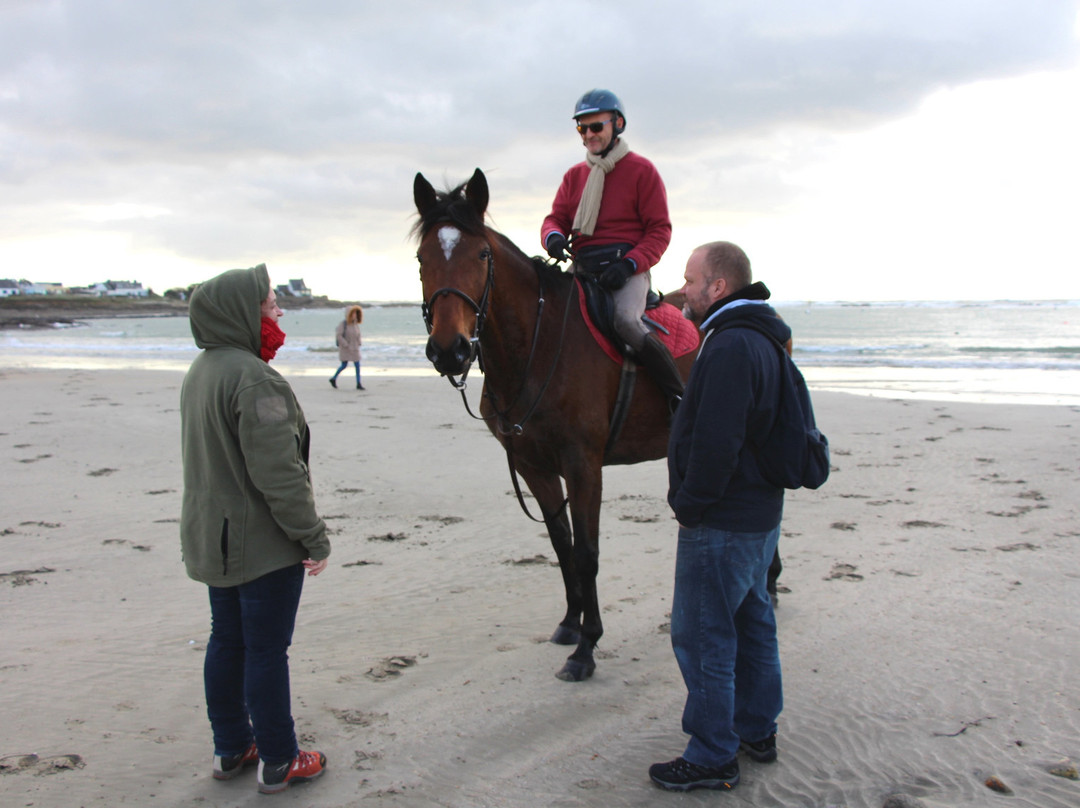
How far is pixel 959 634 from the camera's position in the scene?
398 cm

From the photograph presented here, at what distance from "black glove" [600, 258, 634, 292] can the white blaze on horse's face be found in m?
0.95

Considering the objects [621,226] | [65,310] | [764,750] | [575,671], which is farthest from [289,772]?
[65,310]

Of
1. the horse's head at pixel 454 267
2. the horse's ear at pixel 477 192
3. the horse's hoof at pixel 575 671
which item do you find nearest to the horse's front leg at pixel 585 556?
the horse's hoof at pixel 575 671

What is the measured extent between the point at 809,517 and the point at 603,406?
3.43 m

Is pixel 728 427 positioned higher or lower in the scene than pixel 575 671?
higher

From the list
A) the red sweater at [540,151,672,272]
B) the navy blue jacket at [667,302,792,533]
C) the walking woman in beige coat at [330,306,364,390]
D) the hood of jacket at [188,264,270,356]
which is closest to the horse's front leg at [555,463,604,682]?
the navy blue jacket at [667,302,792,533]

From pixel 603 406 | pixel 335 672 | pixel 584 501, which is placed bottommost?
pixel 335 672

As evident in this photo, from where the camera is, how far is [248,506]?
256 centimetres

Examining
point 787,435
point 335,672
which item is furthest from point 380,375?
point 787,435

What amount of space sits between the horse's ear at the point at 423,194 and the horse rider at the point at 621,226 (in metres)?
0.97

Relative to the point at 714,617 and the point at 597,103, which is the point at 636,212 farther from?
the point at 714,617

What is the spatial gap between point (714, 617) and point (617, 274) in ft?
6.49

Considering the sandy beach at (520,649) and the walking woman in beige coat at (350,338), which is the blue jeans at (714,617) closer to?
the sandy beach at (520,649)

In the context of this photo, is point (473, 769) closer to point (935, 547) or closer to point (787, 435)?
point (787, 435)
